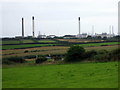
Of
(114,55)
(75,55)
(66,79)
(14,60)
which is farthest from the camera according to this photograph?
(14,60)

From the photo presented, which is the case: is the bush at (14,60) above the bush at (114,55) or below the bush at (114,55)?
below

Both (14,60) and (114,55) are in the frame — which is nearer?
(114,55)

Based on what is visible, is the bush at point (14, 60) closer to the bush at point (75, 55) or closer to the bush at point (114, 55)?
the bush at point (75, 55)

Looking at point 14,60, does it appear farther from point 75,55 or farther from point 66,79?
point 66,79

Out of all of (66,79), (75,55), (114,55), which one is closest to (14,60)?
(75,55)

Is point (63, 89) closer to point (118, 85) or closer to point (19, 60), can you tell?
point (118, 85)

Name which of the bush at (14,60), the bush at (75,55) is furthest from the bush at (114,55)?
the bush at (14,60)

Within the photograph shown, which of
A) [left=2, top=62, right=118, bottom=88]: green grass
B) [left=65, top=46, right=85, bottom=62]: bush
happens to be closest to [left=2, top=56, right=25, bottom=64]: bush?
[left=65, top=46, right=85, bottom=62]: bush

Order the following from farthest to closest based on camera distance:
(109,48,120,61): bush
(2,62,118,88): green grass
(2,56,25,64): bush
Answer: (2,56,25,64): bush, (109,48,120,61): bush, (2,62,118,88): green grass

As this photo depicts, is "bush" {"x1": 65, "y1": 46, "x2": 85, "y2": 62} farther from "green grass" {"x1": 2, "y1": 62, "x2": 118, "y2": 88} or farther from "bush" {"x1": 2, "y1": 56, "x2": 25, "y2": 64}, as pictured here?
"green grass" {"x1": 2, "y1": 62, "x2": 118, "y2": 88}

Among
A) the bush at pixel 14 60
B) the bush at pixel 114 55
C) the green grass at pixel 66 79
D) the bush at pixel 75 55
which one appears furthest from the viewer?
the bush at pixel 14 60

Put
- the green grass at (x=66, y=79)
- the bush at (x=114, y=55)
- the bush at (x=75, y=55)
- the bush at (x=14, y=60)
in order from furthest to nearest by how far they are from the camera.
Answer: the bush at (x=14, y=60)
the bush at (x=75, y=55)
the bush at (x=114, y=55)
the green grass at (x=66, y=79)

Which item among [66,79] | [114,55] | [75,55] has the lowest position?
[66,79]

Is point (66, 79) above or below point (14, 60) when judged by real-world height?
above
